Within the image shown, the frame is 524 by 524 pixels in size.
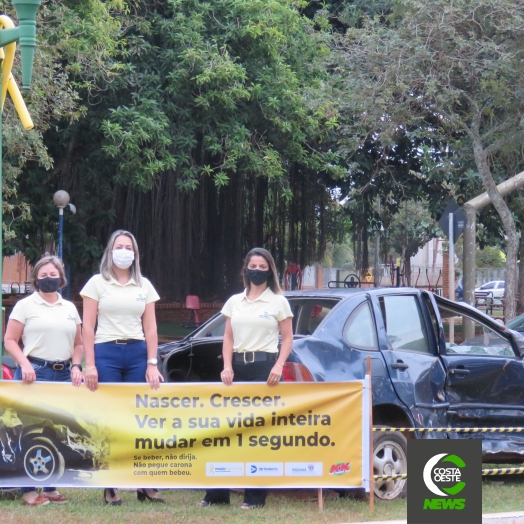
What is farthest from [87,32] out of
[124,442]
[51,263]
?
[124,442]

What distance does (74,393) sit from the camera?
20.3ft

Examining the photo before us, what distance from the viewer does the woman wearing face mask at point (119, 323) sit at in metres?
6.14

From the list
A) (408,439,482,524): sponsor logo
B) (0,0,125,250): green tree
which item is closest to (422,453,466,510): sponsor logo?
(408,439,482,524): sponsor logo

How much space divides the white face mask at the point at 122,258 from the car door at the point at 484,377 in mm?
2691

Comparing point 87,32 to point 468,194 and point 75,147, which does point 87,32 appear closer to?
point 75,147

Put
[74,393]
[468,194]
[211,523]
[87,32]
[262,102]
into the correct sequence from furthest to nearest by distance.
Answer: [468,194], [262,102], [87,32], [74,393], [211,523]

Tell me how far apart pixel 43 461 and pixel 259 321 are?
1813mm

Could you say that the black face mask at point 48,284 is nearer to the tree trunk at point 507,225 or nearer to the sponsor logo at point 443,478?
the sponsor logo at point 443,478

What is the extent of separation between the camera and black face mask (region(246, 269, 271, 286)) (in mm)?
6289

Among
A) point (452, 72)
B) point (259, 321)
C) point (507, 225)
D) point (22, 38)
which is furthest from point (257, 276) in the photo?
point (452, 72)

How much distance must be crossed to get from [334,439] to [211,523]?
42.4 inches

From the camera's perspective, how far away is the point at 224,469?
624cm

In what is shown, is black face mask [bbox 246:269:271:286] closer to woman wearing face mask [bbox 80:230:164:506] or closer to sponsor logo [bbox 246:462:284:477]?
woman wearing face mask [bbox 80:230:164:506]

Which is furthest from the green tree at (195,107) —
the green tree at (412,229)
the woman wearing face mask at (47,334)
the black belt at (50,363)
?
the green tree at (412,229)
